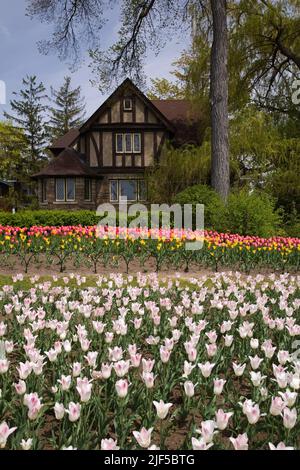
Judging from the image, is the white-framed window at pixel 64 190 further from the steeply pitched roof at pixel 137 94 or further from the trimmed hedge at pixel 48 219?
the trimmed hedge at pixel 48 219

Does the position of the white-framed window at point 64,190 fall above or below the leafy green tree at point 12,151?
below

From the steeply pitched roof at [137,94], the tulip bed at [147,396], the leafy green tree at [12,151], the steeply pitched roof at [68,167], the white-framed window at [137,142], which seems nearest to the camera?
the tulip bed at [147,396]

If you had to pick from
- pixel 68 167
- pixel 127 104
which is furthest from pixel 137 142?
pixel 68 167

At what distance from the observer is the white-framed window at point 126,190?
93.7ft

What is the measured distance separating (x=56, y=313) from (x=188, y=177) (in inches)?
674

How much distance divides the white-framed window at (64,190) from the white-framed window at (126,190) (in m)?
2.35

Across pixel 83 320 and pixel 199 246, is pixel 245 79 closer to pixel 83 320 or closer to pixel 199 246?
pixel 199 246

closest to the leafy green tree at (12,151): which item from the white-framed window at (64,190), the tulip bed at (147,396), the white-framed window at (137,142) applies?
the white-framed window at (64,190)

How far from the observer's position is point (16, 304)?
4.94 m

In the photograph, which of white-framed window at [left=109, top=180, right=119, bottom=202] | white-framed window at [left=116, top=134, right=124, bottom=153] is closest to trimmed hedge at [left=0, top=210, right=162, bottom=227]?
white-framed window at [left=109, top=180, right=119, bottom=202]

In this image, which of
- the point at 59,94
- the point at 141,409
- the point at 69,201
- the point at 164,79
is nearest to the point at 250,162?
the point at 69,201

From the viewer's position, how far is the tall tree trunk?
17.6m

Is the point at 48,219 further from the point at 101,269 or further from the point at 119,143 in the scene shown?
the point at 101,269

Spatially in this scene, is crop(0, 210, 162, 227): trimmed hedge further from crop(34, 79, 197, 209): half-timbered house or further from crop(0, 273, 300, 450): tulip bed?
crop(0, 273, 300, 450): tulip bed
